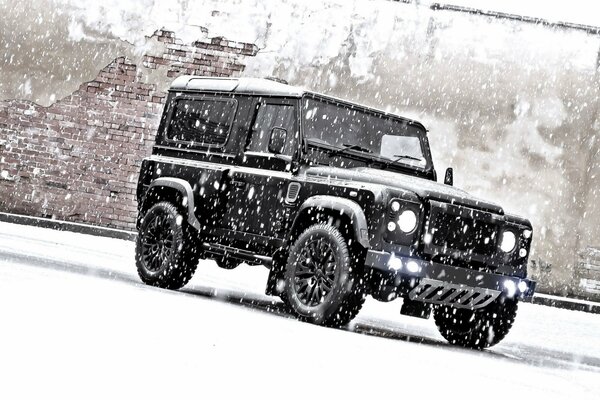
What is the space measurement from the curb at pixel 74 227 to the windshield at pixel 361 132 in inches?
358

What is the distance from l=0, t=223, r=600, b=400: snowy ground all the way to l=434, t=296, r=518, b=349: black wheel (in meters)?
0.21

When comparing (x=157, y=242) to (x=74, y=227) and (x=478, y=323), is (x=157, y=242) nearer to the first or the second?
(x=478, y=323)

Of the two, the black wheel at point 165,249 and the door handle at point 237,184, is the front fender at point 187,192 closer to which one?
the black wheel at point 165,249

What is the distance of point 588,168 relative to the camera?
55.7 ft

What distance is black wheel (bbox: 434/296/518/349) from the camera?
8219mm

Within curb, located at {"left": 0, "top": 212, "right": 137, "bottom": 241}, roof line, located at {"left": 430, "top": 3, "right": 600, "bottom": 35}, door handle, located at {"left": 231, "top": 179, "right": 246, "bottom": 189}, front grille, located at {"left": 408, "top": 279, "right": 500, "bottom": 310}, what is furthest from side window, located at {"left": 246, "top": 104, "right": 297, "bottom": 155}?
roof line, located at {"left": 430, "top": 3, "right": 600, "bottom": 35}

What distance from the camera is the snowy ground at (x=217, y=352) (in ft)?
14.6

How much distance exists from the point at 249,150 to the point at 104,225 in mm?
9355

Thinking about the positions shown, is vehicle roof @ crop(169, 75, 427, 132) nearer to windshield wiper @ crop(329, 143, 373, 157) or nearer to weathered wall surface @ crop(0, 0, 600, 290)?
windshield wiper @ crop(329, 143, 373, 157)

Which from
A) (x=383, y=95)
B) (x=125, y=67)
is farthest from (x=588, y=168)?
(x=125, y=67)

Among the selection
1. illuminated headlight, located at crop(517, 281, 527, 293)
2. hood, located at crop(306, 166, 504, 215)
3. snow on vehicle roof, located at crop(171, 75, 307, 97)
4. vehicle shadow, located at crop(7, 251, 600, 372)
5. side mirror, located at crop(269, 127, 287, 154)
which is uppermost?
snow on vehicle roof, located at crop(171, 75, 307, 97)

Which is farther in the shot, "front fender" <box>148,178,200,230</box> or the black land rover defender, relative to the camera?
"front fender" <box>148,178,200,230</box>

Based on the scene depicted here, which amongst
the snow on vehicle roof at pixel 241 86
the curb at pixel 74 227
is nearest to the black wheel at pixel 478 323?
the snow on vehicle roof at pixel 241 86

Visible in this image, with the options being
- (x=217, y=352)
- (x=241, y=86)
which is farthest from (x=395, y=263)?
(x=241, y=86)
